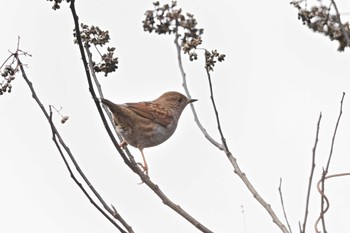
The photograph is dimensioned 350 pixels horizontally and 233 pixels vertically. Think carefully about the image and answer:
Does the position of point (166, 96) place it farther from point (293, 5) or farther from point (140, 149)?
point (293, 5)

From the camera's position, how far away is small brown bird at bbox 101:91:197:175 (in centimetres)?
585

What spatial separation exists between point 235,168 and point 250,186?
190 millimetres

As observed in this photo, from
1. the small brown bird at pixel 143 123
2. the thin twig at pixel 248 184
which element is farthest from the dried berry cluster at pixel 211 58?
the small brown bird at pixel 143 123

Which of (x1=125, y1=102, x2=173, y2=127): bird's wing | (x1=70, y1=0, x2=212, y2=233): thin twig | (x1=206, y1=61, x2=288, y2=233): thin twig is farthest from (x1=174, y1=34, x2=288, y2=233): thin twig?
(x1=125, y1=102, x2=173, y2=127): bird's wing

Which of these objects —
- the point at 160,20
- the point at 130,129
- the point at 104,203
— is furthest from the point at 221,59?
the point at 130,129

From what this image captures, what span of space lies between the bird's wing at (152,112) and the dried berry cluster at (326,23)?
359 cm

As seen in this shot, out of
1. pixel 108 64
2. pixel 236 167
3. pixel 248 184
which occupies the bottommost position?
pixel 248 184

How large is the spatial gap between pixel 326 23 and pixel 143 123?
378 cm

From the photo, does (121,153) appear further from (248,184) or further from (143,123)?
(143,123)

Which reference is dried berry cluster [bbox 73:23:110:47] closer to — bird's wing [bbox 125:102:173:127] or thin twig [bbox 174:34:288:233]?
thin twig [bbox 174:34:288:233]

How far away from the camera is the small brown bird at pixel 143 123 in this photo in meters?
5.85

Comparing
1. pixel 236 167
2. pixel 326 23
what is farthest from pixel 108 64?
pixel 326 23

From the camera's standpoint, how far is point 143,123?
20.1 ft

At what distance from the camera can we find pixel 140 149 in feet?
19.7
